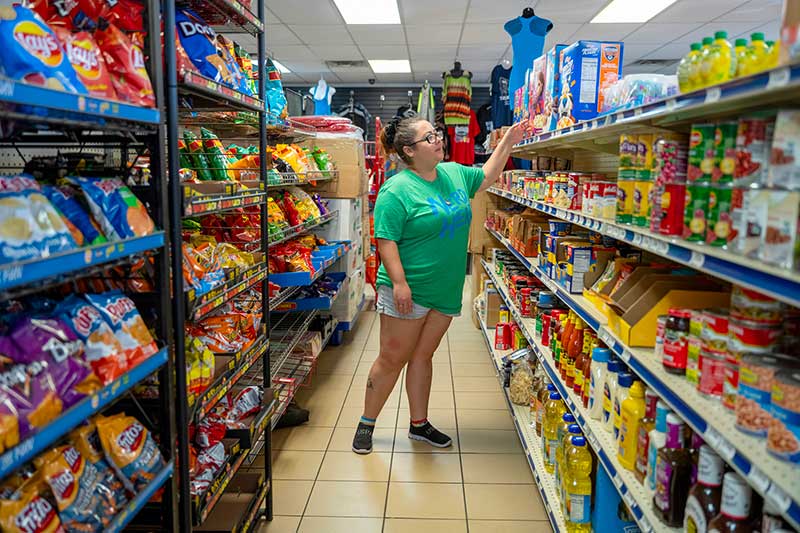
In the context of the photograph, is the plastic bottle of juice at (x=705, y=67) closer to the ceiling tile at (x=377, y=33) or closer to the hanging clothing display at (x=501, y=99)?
the hanging clothing display at (x=501, y=99)

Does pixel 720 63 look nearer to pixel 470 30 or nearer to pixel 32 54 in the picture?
pixel 32 54

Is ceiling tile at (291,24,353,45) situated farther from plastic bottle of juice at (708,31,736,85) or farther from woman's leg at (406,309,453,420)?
plastic bottle of juice at (708,31,736,85)

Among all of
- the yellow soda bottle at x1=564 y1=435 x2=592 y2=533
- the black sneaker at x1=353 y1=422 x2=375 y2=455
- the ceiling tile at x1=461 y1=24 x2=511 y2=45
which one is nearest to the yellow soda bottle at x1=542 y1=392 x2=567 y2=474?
the yellow soda bottle at x1=564 y1=435 x2=592 y2=533

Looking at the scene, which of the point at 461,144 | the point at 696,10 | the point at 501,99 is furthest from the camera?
the point at 461,144

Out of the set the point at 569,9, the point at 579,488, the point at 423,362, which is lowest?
the point at 579,488

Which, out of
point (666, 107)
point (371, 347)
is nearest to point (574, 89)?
point (666, 107)

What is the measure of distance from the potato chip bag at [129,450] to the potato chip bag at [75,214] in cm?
49

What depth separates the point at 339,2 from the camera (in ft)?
24.1

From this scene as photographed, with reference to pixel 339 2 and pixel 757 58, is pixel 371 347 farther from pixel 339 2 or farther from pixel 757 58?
pixel 757 58

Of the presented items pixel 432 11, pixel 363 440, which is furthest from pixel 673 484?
pixel 432 11

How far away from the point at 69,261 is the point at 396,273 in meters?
2.06

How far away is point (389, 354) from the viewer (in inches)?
140

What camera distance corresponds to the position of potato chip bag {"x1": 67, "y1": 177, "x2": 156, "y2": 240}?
5.34 ft

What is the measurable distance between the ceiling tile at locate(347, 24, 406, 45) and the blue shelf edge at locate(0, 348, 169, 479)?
24.6ft
